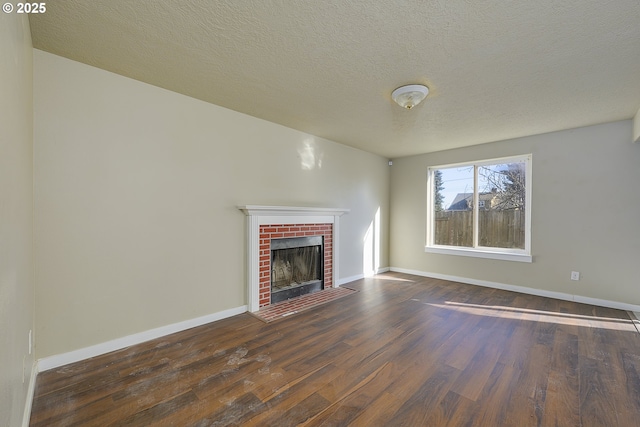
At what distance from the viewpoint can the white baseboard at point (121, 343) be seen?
2025mm

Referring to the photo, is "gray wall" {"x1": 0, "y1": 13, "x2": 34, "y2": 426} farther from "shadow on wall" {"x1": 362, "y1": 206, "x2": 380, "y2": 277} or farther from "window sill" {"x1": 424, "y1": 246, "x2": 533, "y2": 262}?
"window sill" {"x1": 424, "y1": 246, "x2": 533, "y2": 262}

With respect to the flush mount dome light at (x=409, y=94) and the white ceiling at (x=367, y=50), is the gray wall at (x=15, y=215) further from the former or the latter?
the flush mount dome light at (x=409, y=94)

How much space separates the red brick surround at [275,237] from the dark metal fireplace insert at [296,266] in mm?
69

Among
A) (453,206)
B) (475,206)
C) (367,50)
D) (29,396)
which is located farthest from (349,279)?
(29,396)

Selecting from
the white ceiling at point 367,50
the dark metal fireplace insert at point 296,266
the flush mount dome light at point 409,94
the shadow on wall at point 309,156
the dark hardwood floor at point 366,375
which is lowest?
the dark hardwood floor at point 366,375

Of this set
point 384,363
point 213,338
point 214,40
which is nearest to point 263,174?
point 214,40

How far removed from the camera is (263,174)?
3.37 metres

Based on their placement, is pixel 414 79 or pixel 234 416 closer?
pixel 234 416

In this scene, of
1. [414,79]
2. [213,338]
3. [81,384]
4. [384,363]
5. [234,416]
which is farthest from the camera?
[213,338]

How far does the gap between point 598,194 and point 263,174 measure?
4.29 m

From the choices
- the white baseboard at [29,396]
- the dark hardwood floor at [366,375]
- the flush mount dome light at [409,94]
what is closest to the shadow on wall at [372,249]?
the dark hardwood floor at [366,375]

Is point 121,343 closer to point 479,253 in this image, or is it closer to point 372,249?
point 372,249

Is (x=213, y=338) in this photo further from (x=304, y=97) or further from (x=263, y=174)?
(x=304, y=97)

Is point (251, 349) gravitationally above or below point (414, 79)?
below
